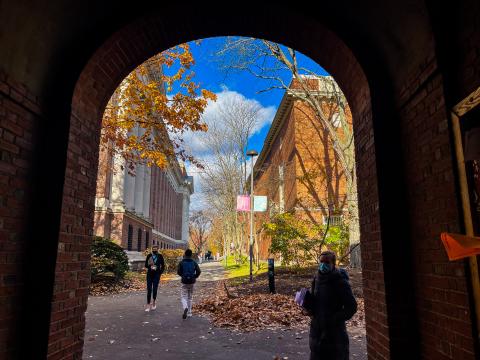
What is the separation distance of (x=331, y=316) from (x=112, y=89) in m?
3.70

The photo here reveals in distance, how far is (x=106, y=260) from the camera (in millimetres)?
16047

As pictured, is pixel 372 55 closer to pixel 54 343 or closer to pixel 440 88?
pixel 440 88

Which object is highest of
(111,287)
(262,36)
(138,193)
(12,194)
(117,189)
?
(138,193)

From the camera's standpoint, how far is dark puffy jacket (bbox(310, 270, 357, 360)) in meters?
4.01

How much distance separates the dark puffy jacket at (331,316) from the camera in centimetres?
401

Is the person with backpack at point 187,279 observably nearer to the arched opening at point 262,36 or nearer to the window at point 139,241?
the arched opening at point 262,36

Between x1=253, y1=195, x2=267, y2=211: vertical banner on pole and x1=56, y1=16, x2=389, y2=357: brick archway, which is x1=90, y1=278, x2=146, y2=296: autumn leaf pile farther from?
x1=56, y1=16, x2=389, y2=357: brick archway

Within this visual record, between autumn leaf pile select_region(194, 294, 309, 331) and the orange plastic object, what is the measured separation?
6.37 m

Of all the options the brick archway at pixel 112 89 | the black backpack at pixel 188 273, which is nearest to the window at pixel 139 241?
the black backpack at pixel 188 273

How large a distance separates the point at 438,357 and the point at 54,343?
3.44m

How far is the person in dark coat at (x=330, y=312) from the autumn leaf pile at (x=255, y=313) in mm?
4396

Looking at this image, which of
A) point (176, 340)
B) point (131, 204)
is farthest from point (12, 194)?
point (131, 204)

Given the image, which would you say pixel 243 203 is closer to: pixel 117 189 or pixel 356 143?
pixel 356 143

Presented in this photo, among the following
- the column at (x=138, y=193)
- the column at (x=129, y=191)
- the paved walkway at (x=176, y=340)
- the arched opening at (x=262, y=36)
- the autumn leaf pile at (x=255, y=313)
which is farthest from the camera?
the column at (x=138, y=193)
